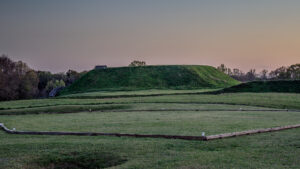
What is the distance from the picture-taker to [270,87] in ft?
188

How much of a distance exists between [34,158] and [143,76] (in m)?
94.2

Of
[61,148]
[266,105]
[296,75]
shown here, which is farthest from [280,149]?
[296,75]

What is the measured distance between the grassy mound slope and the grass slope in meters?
32.0

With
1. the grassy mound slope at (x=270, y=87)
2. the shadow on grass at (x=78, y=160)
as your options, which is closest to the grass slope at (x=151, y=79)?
the grassy mound slope at (x=270, y=87)

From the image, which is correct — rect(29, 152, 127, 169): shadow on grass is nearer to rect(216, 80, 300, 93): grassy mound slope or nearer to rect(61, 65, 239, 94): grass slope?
rect(216, 80, 300, 93): grassy mound slope

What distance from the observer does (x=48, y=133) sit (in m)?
16.5

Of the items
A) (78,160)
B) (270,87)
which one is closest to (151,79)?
(270,87)

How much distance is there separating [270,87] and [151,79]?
1997 inches

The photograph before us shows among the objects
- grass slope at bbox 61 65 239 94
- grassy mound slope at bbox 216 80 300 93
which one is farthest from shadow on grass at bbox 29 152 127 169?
grass slope at bbox 61 65 239 94

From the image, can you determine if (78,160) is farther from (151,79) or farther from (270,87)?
(151,79)

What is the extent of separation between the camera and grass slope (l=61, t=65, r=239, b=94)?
9538 cm

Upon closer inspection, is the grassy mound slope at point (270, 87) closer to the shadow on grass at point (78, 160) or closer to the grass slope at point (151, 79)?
the grass slope at point (151, 79)

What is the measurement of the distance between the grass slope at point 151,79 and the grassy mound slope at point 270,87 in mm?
32006

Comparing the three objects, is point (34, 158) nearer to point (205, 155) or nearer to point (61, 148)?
point (61, 148)
